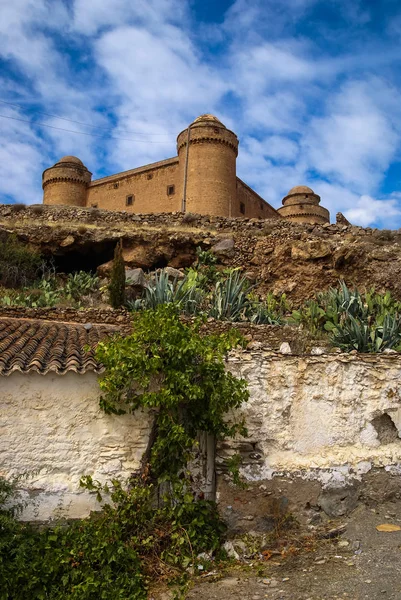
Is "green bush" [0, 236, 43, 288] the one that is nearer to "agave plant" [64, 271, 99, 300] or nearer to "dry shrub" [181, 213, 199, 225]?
"agave plant" [64, 271, 99, 300]

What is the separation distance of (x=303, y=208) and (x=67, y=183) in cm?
1801

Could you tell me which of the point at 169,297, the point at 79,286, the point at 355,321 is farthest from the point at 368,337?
the point at 79,286

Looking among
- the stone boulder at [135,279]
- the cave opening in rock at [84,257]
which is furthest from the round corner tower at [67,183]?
the stone boulder at [135,279]

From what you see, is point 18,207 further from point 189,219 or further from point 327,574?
point 327,574

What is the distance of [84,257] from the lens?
21953 millimetres

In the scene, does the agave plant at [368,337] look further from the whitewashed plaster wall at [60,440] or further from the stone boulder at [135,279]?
the stone boulder at [135,279]

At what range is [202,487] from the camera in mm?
7312

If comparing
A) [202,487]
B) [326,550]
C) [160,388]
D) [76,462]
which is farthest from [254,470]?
[76,462]

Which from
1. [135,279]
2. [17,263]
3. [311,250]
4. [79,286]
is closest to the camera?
[135,279]

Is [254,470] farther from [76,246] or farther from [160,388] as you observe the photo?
[76,246]

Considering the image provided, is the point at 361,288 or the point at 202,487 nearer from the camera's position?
the point at 202,487

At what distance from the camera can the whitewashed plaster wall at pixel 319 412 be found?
7565 mm

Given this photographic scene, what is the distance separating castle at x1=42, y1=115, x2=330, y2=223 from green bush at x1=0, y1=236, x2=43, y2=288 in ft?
37.9

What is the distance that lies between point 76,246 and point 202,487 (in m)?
15.7
